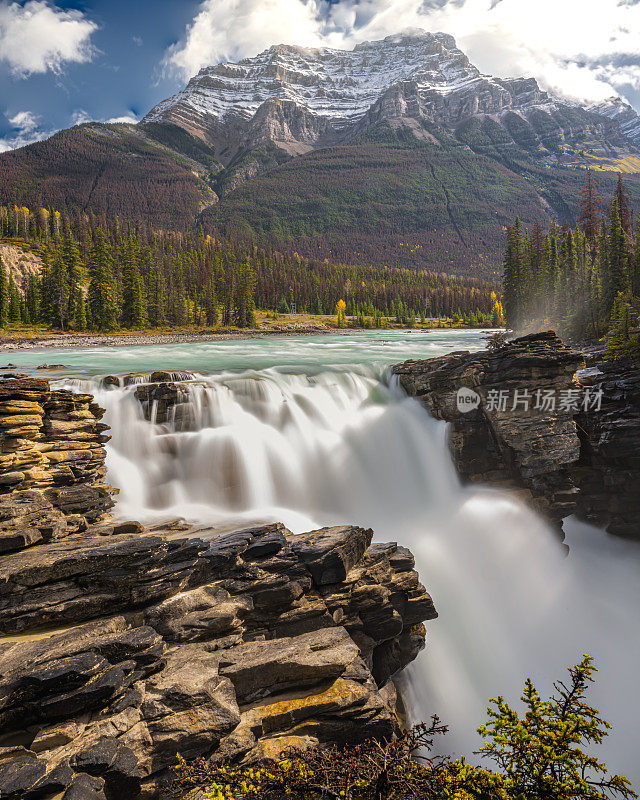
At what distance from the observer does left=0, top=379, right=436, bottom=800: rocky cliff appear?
18.0ft

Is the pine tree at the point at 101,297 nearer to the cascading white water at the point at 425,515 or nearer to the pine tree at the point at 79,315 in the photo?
the pine tree at the point at 79,315

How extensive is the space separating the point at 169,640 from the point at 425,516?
13.0 m

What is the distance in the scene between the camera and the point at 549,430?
63.9 ft

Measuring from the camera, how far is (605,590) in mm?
17547

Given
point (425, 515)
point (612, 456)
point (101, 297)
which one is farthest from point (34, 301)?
point (612, 456)

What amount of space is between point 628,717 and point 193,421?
18.1 m

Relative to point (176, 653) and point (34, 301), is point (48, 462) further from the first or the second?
point (34, 301)

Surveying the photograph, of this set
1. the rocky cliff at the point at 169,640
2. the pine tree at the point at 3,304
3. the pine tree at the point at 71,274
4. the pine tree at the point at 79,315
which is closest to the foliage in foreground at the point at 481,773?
the rocky cliff at the point at 169,640

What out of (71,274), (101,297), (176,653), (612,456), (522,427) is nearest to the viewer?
(176,653)

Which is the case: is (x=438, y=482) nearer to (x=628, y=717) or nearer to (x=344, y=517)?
(x=344, y=517)

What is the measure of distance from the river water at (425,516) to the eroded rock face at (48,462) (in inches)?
79.9

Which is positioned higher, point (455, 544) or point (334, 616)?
point (334, 616)

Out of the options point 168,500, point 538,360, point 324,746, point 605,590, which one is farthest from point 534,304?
point 324,746

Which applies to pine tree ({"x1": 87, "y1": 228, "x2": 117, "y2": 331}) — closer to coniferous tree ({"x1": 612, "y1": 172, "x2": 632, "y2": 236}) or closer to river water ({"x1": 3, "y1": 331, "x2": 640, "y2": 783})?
river water ({"x1": 3, "y1": 331, "x2": 640, "y2": 783})
